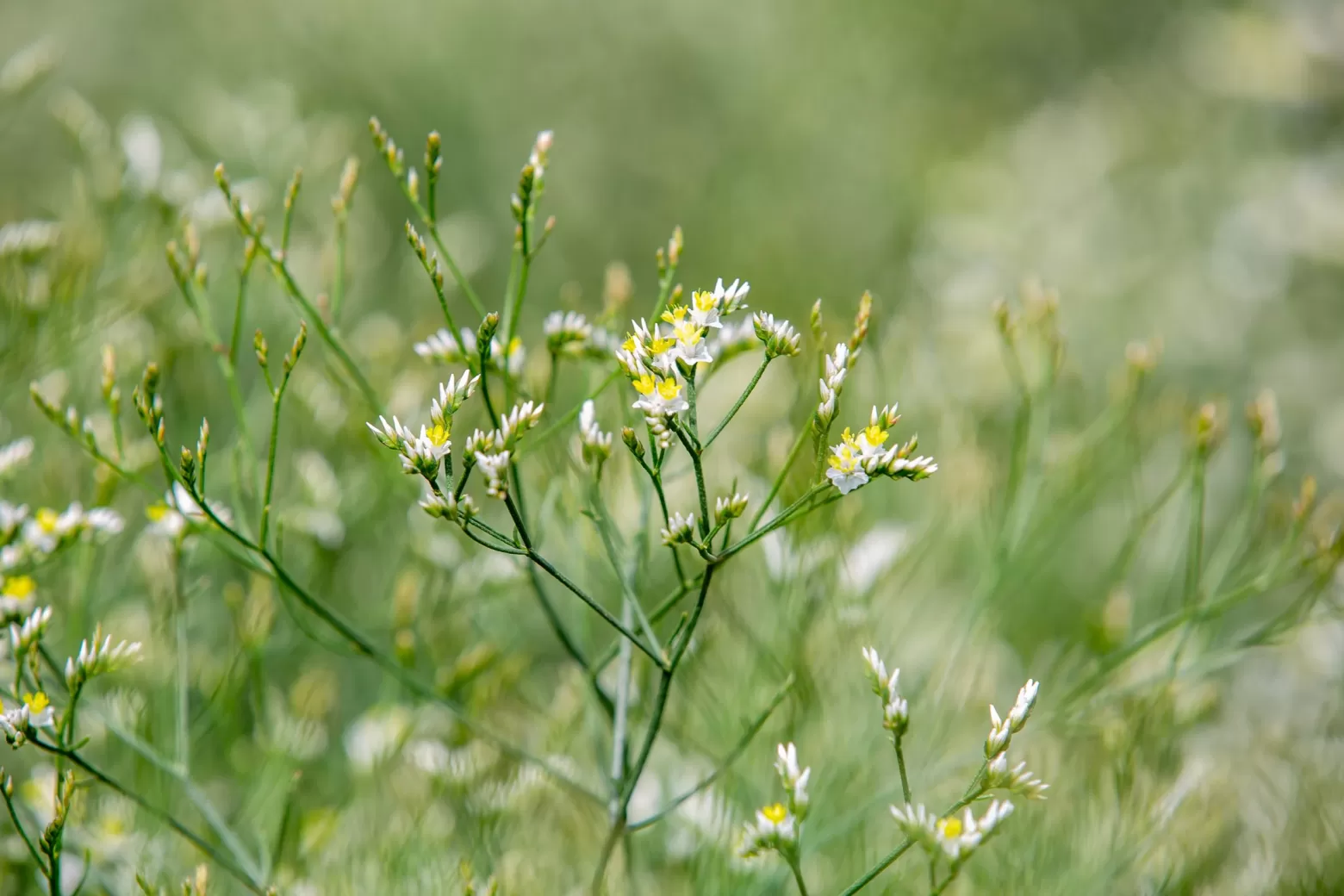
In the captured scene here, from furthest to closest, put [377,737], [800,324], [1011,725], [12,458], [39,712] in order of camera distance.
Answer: [800,324]
[377,737]
[12,458]
[39,712]
[1011,725]

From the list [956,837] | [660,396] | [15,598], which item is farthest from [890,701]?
[15,598]

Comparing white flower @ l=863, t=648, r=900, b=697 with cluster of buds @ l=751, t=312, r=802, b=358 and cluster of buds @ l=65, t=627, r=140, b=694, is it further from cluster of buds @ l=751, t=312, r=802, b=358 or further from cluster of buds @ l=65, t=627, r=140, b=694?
cluster of buds @ l=65, t=627, r=140, b=694

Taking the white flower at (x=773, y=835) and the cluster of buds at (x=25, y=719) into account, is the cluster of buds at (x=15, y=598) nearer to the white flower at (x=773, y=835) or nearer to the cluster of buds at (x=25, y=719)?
the cluster of buds at (x=25, y=719)

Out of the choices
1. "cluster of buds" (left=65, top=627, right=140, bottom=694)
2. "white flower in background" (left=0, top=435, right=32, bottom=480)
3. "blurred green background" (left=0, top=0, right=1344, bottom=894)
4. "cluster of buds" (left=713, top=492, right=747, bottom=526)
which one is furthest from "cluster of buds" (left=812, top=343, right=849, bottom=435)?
"white flower in background" (left=0, top=435, right=32, bottom=480)

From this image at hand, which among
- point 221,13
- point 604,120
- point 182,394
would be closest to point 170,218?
point 182,394

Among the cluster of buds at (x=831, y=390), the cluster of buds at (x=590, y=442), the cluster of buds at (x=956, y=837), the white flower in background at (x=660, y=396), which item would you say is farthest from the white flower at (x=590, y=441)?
the cluster of buds at (x=956, y=837)

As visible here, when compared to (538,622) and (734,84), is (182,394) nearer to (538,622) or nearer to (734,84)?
(538,622)

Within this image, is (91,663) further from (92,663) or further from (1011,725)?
(1011,725)
